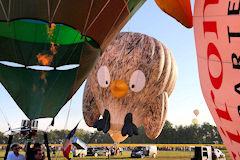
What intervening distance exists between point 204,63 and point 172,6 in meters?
1.01

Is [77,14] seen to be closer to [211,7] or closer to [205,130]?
[211,7]

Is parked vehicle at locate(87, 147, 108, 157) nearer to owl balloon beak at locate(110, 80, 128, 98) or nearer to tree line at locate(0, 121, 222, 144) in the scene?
owl balloon beak at locate(110, 80, 128, 98)

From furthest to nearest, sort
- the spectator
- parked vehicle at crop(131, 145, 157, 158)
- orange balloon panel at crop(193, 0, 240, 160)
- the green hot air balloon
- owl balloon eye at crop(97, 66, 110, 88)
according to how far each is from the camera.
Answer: parked vehicle at crop(131, 145, 157, 158)
owl balloon eye at crop(97, 66, 110, 88)
the green hot air balloon
the spectator
orange balloon panel at crop(193, 0, 240, 160)

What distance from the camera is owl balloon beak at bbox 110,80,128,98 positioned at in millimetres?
12017

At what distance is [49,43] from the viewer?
5.65 m

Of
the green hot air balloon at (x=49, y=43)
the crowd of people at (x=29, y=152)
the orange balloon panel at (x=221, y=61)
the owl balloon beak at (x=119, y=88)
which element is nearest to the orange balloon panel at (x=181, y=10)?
the orange balloon panel at (x=221, y=61)

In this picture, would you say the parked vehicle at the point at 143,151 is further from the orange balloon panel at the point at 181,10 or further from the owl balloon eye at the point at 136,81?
the orange balloon panel at the point at 181,10

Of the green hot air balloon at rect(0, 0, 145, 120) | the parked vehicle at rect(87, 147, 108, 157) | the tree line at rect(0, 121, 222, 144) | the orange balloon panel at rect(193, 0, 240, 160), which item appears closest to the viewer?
the orange balloon panel at rect(193, 0, 240, 160)

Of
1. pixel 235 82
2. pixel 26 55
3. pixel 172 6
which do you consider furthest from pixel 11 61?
pixel 235 82

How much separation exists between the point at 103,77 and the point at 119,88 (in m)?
0.89

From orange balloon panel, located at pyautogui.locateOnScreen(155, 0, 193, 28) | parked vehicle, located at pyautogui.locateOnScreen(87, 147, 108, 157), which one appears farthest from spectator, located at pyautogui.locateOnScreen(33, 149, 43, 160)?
parked vehicle, located at pyautogui.locateOnScreen(87, 147, 108, 157)

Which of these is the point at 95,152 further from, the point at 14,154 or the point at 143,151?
the point at 14,154

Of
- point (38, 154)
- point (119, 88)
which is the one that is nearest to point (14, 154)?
point (38, 154)

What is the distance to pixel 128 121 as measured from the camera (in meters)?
12.0
